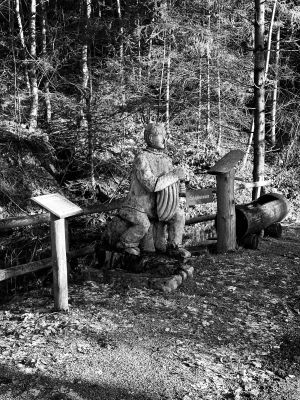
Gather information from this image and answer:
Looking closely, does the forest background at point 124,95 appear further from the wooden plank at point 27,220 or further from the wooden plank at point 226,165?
the wooden plank at point 27,220

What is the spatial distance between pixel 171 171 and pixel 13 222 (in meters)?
2.12

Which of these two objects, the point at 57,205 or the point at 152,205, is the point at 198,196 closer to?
the point at 152,205

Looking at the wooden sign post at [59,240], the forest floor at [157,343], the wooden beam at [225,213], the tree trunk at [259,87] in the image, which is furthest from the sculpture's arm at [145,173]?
the tree trunk at [259,87]

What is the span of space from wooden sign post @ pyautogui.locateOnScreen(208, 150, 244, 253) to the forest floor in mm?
1330

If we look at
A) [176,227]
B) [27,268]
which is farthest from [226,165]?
[27,268]

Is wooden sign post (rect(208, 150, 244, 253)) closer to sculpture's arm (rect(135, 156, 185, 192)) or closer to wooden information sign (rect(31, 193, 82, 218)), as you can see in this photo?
sculpture's arm (rect(135, 156, 185, 192))

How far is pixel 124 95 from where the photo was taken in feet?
38.3

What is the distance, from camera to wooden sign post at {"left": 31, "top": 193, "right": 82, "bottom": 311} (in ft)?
14.0

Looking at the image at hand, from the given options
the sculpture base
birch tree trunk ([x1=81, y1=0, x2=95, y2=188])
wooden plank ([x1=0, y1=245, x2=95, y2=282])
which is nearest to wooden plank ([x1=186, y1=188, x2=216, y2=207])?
the sculpture base

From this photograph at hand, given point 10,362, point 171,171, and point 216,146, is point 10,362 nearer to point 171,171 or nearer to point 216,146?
point 171,171

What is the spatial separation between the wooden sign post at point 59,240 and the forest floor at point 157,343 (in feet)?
0.60

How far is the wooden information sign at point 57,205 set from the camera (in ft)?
13.7

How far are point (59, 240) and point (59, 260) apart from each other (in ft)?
0.70

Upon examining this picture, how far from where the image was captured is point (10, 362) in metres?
3.50
